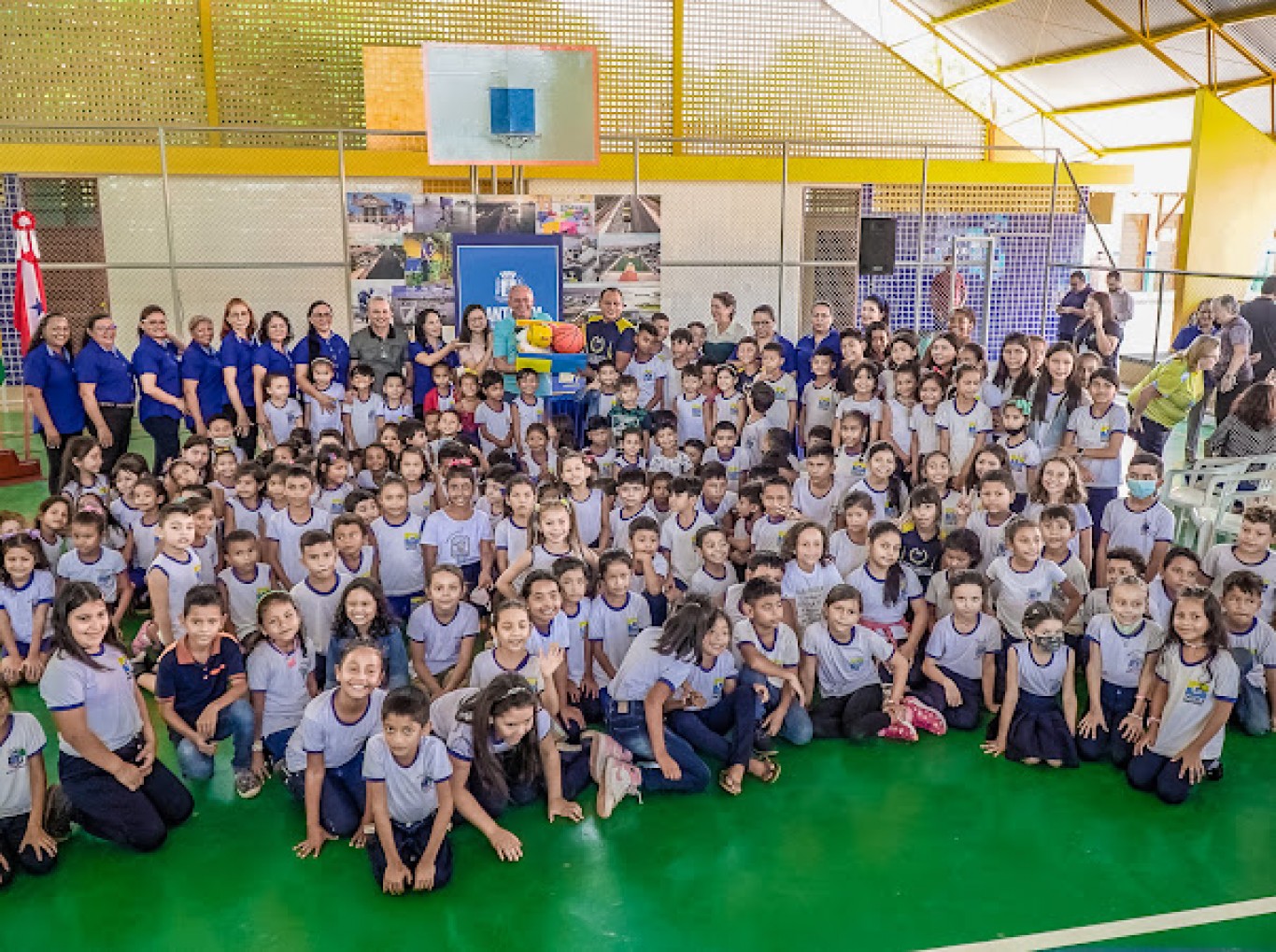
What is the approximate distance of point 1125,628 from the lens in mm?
5430

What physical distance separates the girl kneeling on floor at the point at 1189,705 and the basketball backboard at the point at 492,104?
7.59 metres

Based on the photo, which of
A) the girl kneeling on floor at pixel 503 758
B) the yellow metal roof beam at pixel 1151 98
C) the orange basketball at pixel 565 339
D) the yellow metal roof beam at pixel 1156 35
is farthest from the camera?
the yellow metal roof beam at pixel 1151 98

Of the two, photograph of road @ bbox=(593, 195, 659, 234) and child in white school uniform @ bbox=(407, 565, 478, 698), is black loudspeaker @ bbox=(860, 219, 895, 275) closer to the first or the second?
photograph of road @ bbox=(593, 195, 659, 234)

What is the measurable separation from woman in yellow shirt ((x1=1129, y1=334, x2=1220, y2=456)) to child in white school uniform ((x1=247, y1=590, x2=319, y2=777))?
640 cm

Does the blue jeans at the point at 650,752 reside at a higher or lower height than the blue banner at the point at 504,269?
lower

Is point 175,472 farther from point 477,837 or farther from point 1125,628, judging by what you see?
point 1125,628

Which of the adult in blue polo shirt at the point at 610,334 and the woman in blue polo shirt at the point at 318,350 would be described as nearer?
the woman in blue polo shirt at the point at 318,350

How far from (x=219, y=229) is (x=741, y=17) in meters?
8.95

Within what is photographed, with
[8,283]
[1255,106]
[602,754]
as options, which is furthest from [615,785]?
[1255,106]

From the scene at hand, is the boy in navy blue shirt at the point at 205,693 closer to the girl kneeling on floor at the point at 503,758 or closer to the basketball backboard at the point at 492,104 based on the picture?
the girl kneeling on floor at the point at 503,758

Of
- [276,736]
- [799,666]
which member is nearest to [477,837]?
[276,736]

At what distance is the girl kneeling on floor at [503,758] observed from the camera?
14.7ft

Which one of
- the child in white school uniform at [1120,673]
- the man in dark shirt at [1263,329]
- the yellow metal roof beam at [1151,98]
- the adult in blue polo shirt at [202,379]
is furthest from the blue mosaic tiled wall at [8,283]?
the yellow metal roof beam at [1151,98]

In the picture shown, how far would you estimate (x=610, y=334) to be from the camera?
934 centimetres
